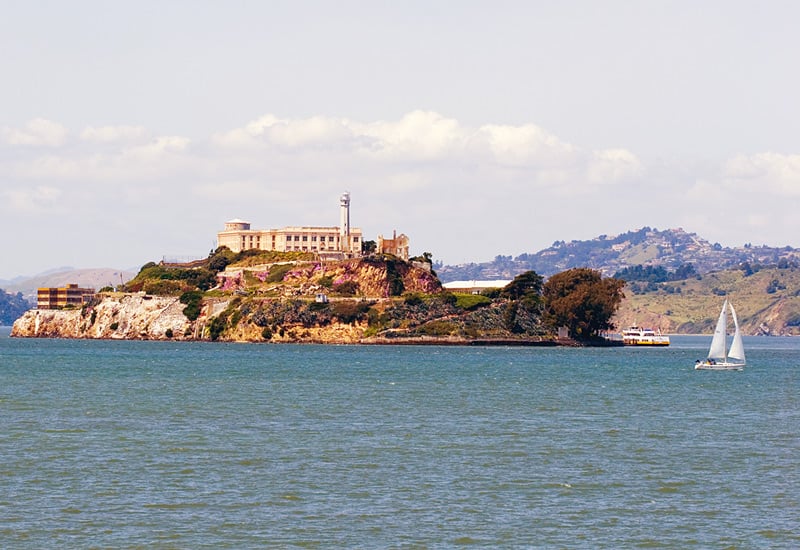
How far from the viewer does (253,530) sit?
3884 cm

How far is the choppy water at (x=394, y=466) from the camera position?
39.1 m

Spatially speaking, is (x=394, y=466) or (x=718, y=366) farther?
(x=718, y=366)

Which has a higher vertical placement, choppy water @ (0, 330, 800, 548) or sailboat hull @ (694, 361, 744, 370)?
sailboat hull @ (694, 361, 744, 370)

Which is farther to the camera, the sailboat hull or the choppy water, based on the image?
the sailboat hull

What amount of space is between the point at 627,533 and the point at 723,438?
2680 centimetres

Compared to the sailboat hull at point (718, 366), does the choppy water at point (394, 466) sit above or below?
below

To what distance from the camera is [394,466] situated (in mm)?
51875

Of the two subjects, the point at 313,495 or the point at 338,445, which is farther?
the point at 338,445

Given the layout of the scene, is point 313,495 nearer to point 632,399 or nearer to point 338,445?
point 338,445

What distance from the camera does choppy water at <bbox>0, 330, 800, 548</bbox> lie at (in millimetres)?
39094

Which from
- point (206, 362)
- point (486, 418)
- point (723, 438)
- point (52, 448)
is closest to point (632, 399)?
point (486, 418)

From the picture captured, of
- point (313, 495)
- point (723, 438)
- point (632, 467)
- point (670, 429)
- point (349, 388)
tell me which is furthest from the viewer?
point (349, 388)

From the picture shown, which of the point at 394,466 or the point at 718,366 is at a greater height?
the point at 718,366

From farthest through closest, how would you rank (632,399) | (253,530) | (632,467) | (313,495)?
(632,399) < (632,467) < (313,495) < (253,530)
